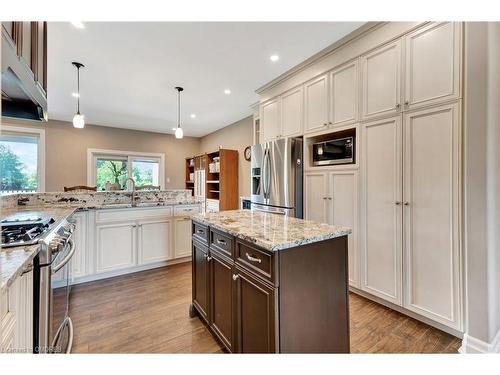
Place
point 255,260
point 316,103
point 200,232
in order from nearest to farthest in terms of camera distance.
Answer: point 255,260 → point 200,232 → point 316,103

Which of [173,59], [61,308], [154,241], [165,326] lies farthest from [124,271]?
[173,59]

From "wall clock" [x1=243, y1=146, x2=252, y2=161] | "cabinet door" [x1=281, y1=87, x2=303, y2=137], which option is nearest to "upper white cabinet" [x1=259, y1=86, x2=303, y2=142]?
"cabinet door" [x1=281, y1=87, x2=303, y2=137]

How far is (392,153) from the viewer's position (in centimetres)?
204

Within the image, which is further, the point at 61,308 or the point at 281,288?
the point at 61,308

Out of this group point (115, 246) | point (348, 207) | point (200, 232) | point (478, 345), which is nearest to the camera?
point (478, 345)

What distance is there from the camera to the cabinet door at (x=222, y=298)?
1.49 metres

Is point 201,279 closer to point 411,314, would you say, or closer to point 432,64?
point 411,314

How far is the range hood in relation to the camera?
1.04m

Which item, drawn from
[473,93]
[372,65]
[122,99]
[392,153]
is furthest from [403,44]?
[122,99]

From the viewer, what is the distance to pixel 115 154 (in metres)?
6.05

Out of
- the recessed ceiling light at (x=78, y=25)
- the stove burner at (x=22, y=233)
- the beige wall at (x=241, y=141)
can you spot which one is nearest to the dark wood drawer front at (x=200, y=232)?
the stove burner at (x=22, y=233)

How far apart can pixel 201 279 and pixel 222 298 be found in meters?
0.38

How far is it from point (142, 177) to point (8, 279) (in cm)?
616
